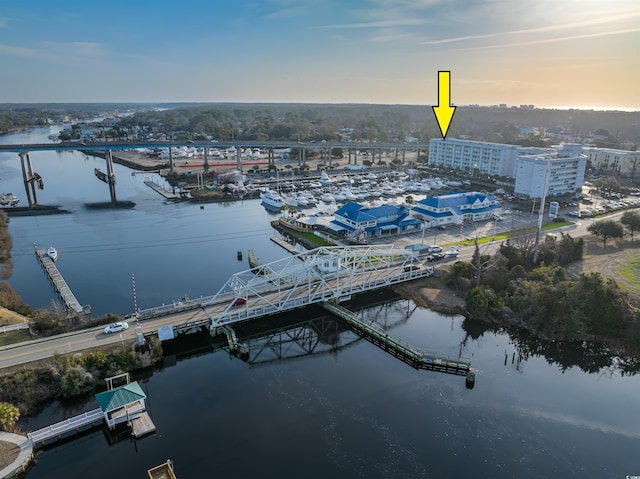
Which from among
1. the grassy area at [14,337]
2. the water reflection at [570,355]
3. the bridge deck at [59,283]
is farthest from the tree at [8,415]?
the water reflection at [570,355]

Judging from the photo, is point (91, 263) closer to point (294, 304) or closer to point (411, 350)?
point (294, 304)

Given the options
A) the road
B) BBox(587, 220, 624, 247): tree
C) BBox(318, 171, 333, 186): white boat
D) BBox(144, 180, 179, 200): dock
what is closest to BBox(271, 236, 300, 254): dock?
the road

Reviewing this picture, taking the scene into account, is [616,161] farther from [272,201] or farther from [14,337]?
[14,337]

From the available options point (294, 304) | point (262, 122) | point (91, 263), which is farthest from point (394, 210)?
point (262, 122)

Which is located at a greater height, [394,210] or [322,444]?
[394,210]

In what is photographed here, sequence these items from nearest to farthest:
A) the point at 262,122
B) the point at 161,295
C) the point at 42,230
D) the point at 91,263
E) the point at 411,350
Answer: the point at 411,350 < the point at 161,295 < the point at 91,263 < the point at 42,230 < the point at 262,122

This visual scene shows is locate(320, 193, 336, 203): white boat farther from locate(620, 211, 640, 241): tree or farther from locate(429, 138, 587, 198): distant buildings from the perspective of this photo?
locate(620, 211, 640, 241): tree
